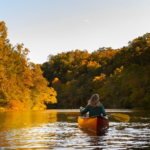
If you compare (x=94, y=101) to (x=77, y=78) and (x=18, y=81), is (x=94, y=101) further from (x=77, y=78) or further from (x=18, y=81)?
(x=77, y=78)

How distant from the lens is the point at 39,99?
63.8 metres

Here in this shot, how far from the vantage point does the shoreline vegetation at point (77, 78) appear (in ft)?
174

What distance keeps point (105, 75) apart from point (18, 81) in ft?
102

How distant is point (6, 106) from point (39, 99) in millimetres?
13409

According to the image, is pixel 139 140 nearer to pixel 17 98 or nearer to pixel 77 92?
pixel 17 98

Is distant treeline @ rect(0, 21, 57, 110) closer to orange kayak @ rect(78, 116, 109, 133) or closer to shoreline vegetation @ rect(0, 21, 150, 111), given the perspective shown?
shoreline vegetation @ rect(0, 21, 150, 111)

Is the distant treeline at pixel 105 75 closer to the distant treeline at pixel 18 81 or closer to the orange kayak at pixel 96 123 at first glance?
the distant treeline at pixel 18 81

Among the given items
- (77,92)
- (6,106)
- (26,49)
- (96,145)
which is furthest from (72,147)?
(77,92)

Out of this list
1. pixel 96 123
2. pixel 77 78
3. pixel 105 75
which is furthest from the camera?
pixel 77 78

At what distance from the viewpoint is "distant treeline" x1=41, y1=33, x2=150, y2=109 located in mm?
68062

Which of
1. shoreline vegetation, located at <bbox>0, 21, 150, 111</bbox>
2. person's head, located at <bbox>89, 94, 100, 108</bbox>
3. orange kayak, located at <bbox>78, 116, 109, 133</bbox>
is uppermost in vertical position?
shoreline vegetation, located at <bbox>0, 21, 150, 111</bbox>

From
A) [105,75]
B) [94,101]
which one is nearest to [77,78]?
[105,75]

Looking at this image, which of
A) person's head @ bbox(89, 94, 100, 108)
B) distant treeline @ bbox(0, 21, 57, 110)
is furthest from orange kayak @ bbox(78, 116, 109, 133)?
distant treeline @ bbox(0, 21, 57, 110)

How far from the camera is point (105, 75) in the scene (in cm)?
8194
